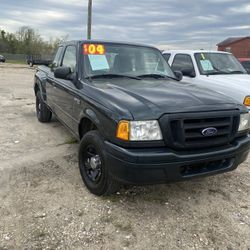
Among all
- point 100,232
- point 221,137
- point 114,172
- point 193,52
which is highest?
point 193,52

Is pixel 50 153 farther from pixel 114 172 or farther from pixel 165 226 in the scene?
pixel 165 226

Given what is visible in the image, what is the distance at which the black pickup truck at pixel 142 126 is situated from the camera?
2.77m

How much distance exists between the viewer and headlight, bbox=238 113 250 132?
336cm

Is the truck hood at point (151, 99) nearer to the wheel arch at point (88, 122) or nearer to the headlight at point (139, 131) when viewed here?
the headlight at point (139, 131)

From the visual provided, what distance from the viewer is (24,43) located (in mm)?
60344

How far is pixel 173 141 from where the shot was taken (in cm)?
282

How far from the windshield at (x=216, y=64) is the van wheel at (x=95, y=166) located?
4.07 meters

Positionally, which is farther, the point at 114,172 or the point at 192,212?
the point at 192,212

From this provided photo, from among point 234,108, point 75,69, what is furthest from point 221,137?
point 75,69

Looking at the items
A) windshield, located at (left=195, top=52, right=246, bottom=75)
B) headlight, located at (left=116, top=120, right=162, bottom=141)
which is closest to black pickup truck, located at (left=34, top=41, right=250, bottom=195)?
headlight, located at (left=116, top=120, right=162, bottom=141)

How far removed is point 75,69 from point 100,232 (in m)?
2.26

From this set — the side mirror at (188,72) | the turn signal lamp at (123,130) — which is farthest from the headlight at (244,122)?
the side mirror at (188,72)

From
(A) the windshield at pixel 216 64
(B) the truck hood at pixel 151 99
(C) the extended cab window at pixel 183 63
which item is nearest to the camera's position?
(B) the truck hood at pixel 151 99

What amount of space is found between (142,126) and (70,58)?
2.38m
